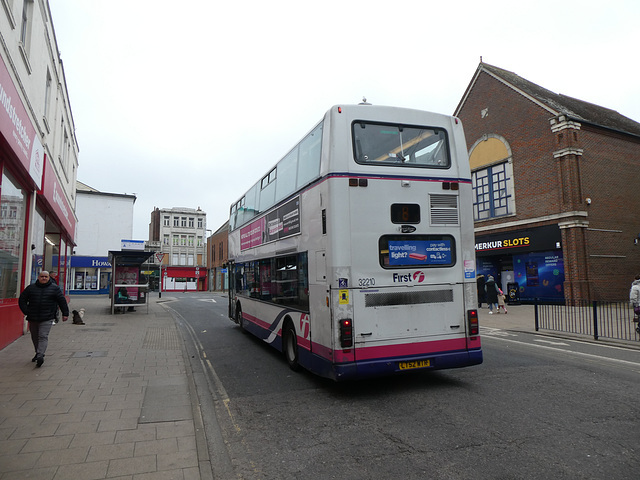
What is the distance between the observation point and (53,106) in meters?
14.8

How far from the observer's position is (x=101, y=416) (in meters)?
4.80

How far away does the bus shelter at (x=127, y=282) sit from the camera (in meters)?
17.6

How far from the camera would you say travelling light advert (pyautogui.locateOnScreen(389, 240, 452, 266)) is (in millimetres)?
5953

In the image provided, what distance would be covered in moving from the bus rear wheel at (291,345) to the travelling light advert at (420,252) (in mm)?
2418

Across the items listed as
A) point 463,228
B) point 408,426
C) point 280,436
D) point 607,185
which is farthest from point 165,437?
point 607,185

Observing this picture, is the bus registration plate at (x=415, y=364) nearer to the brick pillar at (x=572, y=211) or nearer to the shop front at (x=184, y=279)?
the brick pillar at (x=572, y=211)

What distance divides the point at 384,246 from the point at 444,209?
115 centimetres

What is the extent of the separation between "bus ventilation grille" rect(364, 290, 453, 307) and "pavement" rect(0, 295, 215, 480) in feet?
8.78

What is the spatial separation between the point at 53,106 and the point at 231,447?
15442mm

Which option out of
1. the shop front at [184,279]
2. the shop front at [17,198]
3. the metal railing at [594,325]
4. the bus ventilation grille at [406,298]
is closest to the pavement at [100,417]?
the shop front at [17,198]

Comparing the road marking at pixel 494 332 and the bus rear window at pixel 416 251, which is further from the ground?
Result: the bus rear window at pixel 416 251

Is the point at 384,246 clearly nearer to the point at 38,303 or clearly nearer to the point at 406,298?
the point at 406,298

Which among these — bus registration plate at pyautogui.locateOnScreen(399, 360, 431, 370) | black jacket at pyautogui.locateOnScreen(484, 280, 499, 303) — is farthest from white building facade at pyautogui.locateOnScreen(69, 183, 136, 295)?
bus registration plate at pyautogui.locateOnScreen(399, 360, 431, 370)

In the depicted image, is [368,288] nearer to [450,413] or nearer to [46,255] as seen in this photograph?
[450,413]
